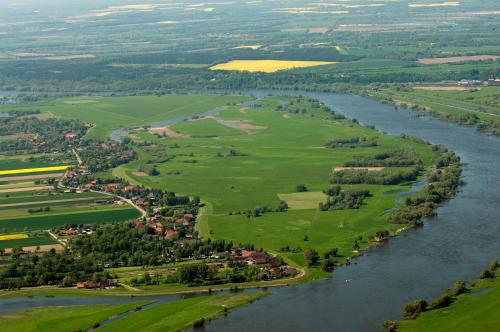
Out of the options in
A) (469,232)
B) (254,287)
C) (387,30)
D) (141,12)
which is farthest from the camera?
(141,12)

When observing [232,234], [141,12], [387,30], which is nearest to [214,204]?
[232,234]

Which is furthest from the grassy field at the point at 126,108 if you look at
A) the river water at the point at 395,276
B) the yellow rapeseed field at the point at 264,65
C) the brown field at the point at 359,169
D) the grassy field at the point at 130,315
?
the grassy field at the point at 130,315

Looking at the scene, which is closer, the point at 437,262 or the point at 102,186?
the point at 437,262

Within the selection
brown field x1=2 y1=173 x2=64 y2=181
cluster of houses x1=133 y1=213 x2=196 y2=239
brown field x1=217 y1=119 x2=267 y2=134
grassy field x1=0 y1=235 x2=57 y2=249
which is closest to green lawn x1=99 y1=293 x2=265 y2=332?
cluster of houses x1=133 y1=213 x2=196 y2=239

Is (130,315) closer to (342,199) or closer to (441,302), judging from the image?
(441,302)

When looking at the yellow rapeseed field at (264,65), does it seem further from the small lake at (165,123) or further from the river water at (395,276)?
the river water at (395,276)

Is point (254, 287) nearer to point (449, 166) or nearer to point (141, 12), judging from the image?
point (449, 166)

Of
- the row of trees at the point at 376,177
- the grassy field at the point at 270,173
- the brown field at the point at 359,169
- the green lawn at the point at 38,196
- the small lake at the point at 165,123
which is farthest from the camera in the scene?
the small lake at the point at 165,123
